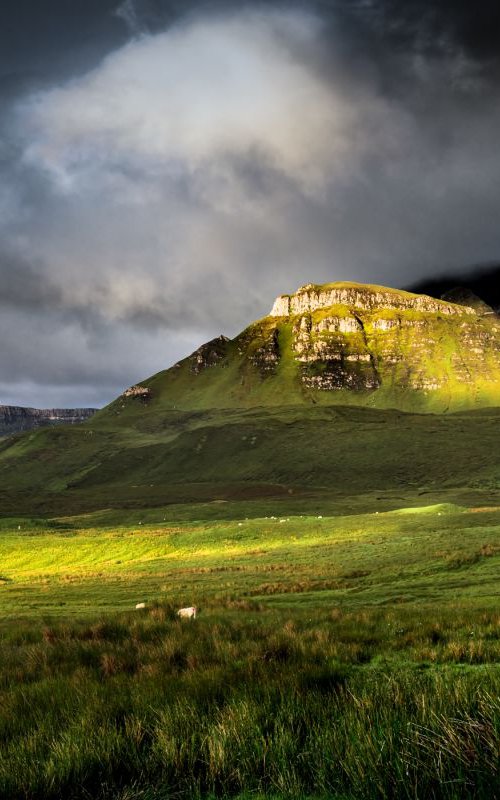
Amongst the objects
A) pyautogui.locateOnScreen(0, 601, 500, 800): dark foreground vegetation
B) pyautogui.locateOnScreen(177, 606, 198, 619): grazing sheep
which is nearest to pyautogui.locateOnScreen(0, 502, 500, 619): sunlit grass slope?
pyautogui.locateOnScreen(177, 606, 198, 619): grazing sheep

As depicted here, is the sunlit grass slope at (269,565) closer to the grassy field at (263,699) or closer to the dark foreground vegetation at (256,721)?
the grassy field at (263,699)

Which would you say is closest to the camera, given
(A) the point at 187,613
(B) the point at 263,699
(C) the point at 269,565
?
(B) the point at 263,699

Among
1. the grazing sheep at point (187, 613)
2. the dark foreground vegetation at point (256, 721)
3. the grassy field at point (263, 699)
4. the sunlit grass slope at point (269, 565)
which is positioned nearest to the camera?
the dark foreground vegetation at point (256, 721)

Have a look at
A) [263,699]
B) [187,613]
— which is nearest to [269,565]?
[187,613]

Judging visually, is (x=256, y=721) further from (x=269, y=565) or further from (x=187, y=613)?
(x=269, y=565)

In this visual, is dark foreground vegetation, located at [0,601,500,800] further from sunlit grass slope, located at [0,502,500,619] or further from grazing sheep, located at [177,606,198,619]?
sunlit grass slope, located at [0,502,500,619]

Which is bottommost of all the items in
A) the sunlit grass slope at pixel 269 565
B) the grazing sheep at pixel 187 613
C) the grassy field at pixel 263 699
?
the sunlit grass slope at pixel 269 565

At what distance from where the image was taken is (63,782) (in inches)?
178

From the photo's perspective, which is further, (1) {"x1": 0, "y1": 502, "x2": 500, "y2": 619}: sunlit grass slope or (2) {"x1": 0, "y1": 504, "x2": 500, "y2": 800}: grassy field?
(1) {"x1": 0, "y1": 502, "x2": 500, "y2": 619}: sunlit grass slope

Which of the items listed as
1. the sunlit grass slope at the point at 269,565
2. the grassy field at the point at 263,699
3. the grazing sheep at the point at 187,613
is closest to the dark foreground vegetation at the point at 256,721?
the grassy field at the point at 263,699

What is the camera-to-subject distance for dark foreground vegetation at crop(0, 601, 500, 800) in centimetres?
405

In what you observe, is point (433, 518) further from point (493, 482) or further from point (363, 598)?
point (493, 482)

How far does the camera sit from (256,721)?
538cm

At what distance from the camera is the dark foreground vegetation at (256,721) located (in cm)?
405
